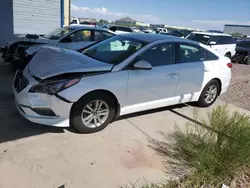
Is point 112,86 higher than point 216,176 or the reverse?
higher

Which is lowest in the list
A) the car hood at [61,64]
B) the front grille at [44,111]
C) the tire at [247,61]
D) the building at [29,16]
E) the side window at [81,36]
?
the tire at [247,61]

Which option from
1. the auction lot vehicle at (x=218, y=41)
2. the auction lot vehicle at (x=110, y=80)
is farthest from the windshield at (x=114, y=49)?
the auction lot vehicle at (x=218, y=41)

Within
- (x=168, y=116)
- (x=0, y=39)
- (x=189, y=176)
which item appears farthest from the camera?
(x=0, y=39)

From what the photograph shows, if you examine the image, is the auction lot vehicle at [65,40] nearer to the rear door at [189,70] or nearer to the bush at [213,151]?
the rear door at [189,70]

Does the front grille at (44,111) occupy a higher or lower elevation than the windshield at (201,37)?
lower

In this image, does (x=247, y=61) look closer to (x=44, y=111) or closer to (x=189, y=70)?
(x=189, y=70)

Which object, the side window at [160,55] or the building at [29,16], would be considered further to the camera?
the building at [29,16]

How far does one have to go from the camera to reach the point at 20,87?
4.04m

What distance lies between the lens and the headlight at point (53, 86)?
3.70 metres

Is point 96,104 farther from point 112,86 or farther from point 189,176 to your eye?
point 189,176

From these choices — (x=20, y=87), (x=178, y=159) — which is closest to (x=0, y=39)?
(x=20, y=87)

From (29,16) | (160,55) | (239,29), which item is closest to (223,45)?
(160,55)

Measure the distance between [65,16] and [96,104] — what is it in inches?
519

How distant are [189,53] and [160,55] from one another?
0.82 metres
